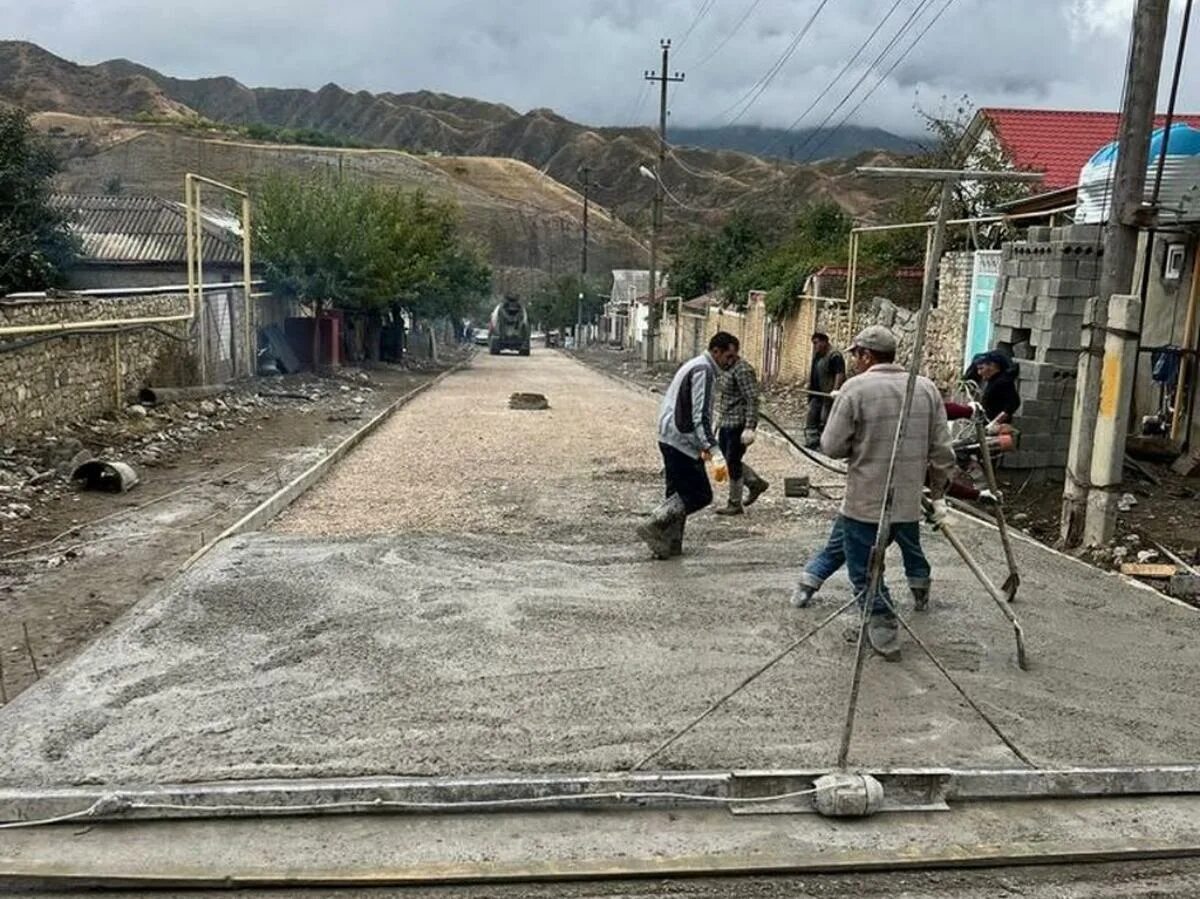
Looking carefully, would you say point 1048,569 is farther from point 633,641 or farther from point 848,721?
point 848,721

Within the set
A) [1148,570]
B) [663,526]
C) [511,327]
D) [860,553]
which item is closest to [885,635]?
[860,553]

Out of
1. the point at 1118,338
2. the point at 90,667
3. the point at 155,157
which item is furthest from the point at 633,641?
the point at 155,157

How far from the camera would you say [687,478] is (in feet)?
25.8

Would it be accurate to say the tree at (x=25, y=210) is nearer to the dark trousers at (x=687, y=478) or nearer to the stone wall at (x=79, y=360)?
the stone wall at (x=79, y=360)

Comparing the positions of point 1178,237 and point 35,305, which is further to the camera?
point 35,305

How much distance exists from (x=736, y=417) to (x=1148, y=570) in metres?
3.32

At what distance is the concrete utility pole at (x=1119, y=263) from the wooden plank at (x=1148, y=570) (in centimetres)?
47

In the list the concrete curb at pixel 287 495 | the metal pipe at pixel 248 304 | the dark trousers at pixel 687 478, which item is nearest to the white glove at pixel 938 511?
the dark trousers at pixel 687 478

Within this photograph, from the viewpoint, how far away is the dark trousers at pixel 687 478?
7.83m

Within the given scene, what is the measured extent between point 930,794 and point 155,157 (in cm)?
10300

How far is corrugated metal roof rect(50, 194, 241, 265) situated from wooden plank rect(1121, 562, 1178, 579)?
27869 mm

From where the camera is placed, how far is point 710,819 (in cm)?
404

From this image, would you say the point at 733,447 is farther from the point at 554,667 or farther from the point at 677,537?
the point at 554,667

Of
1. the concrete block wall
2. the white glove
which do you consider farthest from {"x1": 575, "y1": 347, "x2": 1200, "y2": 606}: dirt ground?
the white glove
